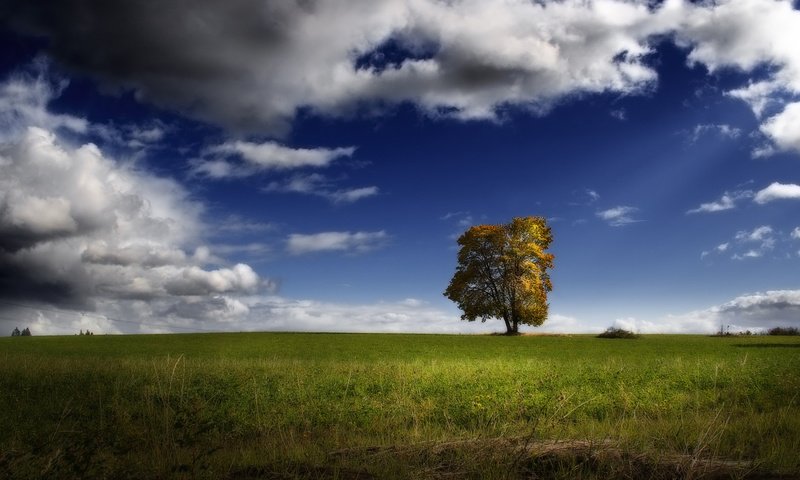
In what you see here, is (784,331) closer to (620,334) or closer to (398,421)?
(620,334)

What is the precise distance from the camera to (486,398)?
15.3m

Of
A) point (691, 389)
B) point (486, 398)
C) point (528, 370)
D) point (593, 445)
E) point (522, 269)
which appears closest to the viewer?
point (593, 445)

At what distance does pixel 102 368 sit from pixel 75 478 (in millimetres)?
16437

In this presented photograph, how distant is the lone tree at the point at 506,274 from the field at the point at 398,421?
33670 millimetres

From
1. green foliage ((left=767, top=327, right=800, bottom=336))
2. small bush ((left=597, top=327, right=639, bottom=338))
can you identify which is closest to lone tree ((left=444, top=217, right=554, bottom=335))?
small bush ((left=597, top=327, right=639, bottom=338))

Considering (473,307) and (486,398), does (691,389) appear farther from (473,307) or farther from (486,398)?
(473,307)

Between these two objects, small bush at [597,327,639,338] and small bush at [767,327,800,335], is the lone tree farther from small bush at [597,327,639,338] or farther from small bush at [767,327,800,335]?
small bush at [767,327,800,335]

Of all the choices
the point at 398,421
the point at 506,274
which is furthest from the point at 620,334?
the point at 398,421

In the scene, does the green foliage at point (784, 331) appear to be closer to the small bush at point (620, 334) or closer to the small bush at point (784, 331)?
the small bush at point (784, 331)

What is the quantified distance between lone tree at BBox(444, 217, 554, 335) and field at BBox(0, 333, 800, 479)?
33.7m

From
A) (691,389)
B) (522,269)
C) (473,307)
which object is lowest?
(691,389)

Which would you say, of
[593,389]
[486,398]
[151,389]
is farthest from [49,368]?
[593,389]

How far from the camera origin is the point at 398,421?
13.6m

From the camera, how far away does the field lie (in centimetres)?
748
